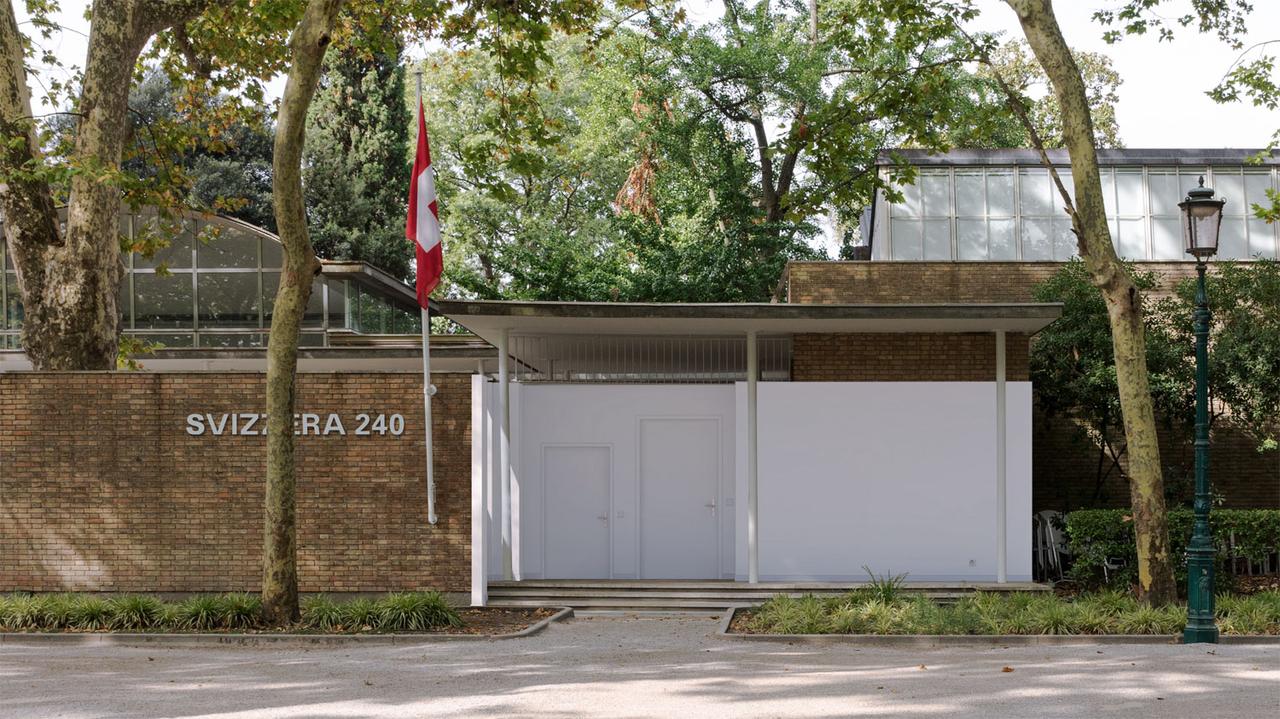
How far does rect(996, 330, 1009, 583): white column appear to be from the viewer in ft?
55.5

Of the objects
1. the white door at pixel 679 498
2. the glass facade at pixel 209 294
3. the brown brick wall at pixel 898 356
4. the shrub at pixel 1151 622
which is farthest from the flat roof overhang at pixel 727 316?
the glass facade at pixel 209 294

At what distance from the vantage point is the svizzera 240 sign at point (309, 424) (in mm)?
15781

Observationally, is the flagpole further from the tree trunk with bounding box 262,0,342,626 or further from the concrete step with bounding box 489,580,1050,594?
the tree trunk with bounding box 262,0,342,626

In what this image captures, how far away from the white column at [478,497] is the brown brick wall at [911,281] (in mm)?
6601

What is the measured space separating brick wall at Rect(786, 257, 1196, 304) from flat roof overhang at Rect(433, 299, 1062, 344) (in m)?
3.45

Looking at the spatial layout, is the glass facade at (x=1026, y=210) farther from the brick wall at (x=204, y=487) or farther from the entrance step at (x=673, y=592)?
the brick wall at (x=204, y=487)

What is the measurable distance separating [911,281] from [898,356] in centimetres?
301

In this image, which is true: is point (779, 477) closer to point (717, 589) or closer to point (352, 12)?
point (717, 589)

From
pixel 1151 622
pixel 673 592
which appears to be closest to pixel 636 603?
pixel 673 592

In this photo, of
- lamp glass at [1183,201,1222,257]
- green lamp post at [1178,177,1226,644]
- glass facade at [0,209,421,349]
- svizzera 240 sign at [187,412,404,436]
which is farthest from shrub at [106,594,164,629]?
glass facade at [0,209,421,349]

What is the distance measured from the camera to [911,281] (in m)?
20.8

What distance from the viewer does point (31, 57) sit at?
20.2 meters

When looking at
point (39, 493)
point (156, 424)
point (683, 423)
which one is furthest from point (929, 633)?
point (39, 493)

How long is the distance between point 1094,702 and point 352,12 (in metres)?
15.5
